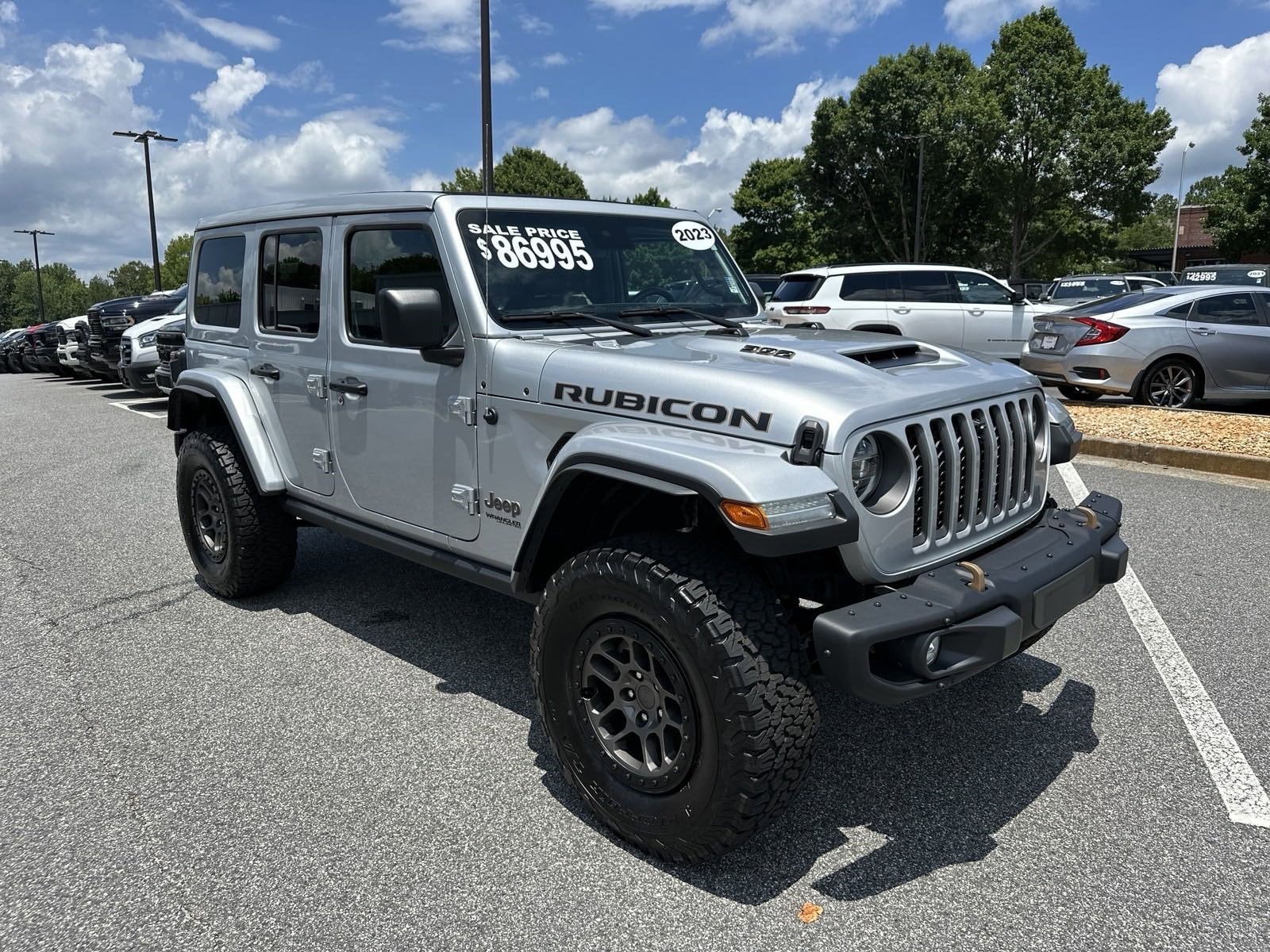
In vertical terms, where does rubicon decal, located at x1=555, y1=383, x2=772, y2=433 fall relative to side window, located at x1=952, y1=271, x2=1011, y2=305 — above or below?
below

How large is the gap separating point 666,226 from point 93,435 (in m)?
9.65

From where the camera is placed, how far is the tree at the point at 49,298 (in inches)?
5079

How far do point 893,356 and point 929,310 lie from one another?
1048 centimetres

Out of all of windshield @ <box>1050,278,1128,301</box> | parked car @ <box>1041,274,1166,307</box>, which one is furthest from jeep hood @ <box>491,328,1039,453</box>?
windshield @ <box>1050,278,1128,301</box>

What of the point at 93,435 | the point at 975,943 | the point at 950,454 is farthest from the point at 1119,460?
the point at 93,435

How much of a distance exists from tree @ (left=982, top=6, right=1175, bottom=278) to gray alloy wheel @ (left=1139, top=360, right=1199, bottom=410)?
25269 mm

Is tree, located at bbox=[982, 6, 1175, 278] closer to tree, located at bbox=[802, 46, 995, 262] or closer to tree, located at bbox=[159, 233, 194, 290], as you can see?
tree, located at bbox=[802, 46, 995, 262]

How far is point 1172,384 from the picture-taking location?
1018cm

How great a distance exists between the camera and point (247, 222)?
455cm

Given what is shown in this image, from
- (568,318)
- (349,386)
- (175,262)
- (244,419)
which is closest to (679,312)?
(568,318)

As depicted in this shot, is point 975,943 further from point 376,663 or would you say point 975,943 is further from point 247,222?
point 247,222

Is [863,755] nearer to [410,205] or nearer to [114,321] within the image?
[410,205]

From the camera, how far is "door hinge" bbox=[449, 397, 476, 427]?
3.33m

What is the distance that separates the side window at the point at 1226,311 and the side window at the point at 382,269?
9376 millimetres
